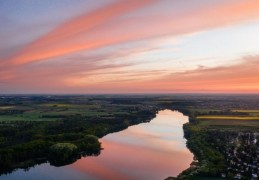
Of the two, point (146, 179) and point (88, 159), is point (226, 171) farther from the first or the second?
point (88, 159)

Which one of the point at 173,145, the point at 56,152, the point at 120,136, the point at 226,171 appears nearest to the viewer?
the point at 226,171

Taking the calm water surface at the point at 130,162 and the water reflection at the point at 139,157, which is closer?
the calm water surface at the point at 130,162

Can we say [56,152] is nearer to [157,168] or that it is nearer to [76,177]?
[76,177]

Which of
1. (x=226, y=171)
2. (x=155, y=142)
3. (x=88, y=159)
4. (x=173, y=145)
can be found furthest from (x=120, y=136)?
(x=226, y=171)

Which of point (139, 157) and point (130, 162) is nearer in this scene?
point (130, 162)

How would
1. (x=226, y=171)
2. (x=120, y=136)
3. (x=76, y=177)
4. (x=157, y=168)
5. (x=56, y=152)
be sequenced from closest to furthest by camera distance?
(x=226, y=171) → (x=76, y=177) → (x=157, y=168) → (x=56, y=152) → (x=120, y=136)

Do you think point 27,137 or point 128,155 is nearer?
point 128,155

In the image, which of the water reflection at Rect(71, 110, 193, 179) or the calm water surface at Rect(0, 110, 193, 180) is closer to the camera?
the calm water surface at Rect(0, 110, 193, 180)
